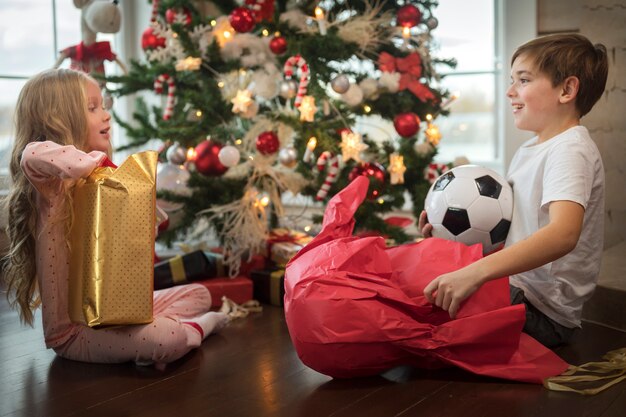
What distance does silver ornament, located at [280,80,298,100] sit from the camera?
90.1 inches

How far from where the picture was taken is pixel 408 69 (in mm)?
2312

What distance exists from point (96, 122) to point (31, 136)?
0.15 m

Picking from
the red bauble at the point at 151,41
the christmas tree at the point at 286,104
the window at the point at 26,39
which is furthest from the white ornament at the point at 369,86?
the window at the point at 26,39

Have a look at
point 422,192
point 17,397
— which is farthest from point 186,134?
point 17,397

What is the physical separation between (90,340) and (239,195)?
83 centimetres

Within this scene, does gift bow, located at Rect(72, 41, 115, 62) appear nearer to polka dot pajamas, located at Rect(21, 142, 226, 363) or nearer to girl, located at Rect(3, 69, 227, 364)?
girl, located at Rect(3, 69, 227, 364)

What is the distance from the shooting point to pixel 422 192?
2336 mm

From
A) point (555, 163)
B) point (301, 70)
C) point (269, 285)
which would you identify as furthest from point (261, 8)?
point (555, 163)

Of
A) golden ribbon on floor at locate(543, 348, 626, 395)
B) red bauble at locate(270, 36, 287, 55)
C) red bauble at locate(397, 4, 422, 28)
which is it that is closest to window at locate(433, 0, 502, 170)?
red bauble at locate(397, 4, 422, 28)

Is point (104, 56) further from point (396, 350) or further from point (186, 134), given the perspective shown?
point (396, 350)

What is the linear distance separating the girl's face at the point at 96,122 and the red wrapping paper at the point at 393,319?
0.60 m

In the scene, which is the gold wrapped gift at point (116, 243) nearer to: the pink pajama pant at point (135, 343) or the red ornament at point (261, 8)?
the pink pajama pant at point (135, 343)

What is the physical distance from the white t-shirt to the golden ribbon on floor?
5.3 inches

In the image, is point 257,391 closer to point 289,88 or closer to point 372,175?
point 372,175
